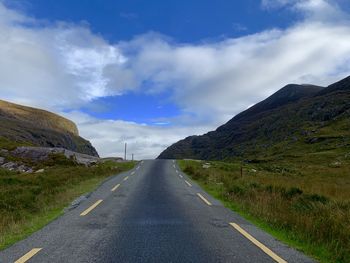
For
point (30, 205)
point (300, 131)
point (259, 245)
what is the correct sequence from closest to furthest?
1. point (259, 245)
2. point (30, 205)
3. point (300, 131)

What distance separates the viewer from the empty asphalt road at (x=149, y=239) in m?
6.91

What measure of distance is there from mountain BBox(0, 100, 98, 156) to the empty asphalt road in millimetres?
80536

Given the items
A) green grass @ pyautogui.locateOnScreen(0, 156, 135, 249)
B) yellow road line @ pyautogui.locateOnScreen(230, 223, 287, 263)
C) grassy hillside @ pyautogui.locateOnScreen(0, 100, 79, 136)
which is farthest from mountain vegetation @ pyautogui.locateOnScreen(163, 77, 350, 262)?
grassy hillside @ pyautogui.locateOnScreen(0, 100, 79, 136)

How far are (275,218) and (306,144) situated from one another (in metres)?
95.9

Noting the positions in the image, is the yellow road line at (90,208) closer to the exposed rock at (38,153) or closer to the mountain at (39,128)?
the exposed rock at (38,153)

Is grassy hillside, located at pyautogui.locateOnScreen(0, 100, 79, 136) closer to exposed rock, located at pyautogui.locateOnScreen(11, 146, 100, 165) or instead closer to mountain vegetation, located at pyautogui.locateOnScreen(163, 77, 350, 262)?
mountain vegetation, located at pyautogui.locateOnScreen(163, 77, 350, 262)

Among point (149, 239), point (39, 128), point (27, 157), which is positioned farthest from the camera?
point (39, 128)

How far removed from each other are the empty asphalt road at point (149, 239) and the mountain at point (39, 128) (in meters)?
80.5

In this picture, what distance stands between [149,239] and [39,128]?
395 feet

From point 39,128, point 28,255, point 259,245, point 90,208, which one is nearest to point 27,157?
point 90,208

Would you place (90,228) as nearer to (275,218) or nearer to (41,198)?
(275,218)

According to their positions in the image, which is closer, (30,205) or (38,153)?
(30,205)

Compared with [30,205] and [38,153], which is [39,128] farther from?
[30,205]

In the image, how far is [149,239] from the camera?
8.34 m
